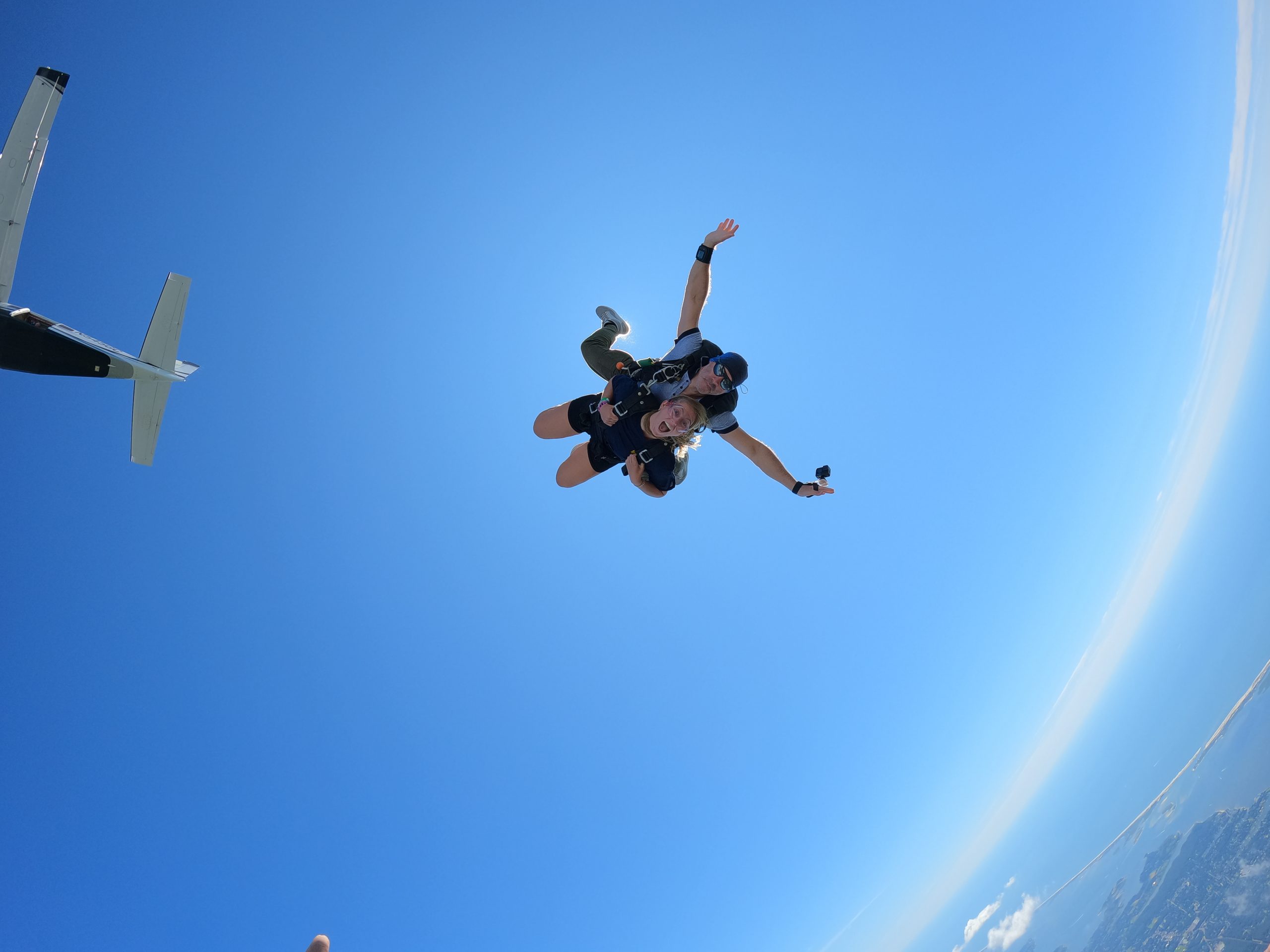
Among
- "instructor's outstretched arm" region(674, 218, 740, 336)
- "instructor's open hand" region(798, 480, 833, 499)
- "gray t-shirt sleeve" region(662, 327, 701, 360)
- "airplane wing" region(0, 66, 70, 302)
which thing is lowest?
"instructor's open hand" region(798, 480, 833, 499)

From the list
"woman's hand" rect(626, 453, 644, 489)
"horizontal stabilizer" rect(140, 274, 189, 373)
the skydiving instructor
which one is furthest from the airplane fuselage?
"woman's hand" rect(626, 453, 644, 489)

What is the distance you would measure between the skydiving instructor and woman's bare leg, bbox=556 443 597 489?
570 mm

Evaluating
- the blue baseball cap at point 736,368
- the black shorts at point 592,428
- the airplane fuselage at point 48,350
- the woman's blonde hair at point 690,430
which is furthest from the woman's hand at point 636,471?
the airplane fuselage at point 48,350

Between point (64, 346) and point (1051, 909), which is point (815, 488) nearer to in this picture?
point (64, 346)

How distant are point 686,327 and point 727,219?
3.46ft

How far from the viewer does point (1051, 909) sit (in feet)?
222

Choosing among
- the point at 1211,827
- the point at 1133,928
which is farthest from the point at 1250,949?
the point at 1133,928

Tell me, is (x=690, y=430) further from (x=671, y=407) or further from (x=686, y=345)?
(x=686, y=345)

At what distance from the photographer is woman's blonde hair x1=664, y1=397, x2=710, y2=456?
4.27 meters

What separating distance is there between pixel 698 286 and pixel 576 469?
2118mm

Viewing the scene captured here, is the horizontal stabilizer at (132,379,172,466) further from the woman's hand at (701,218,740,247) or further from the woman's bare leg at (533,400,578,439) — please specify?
the woman's hand at (701,218,740,247)

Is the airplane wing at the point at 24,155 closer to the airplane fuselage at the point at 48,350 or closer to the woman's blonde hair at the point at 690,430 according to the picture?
the airplane fuselage at the point at 48,350

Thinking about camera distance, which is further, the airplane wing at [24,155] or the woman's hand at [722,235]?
the airplane wing at [24,155]

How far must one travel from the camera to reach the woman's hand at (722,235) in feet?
14.6
